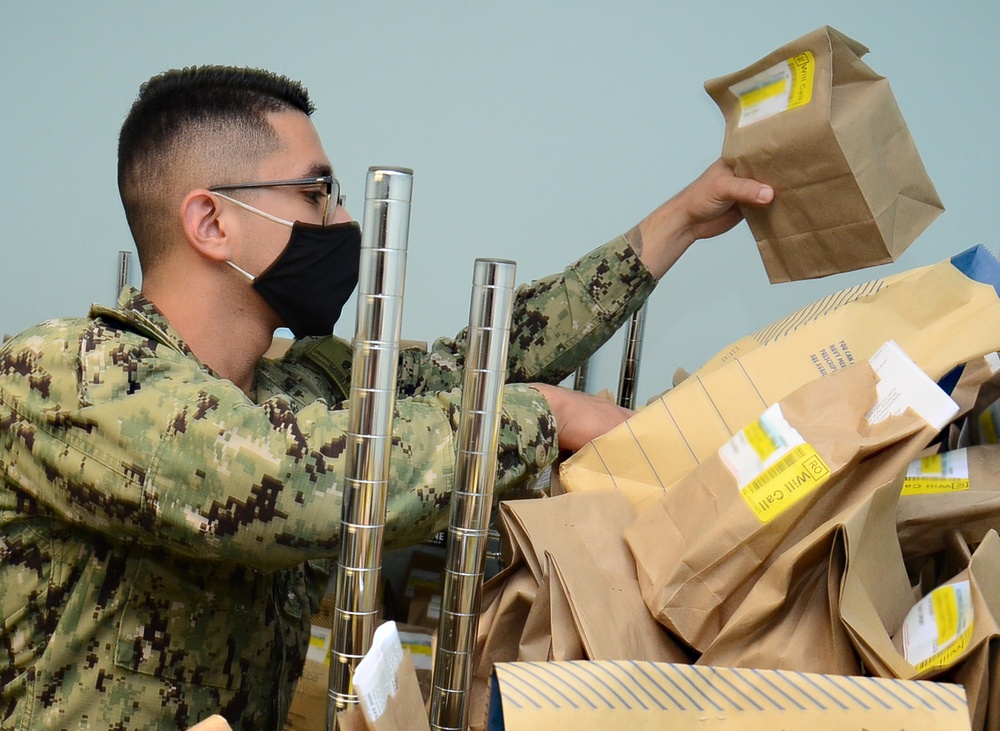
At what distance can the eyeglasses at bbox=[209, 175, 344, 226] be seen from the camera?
1.04 meters

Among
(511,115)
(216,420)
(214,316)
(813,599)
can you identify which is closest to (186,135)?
(214,316)

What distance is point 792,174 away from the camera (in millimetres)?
916

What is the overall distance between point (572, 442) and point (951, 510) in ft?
1.05

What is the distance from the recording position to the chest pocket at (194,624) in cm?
87

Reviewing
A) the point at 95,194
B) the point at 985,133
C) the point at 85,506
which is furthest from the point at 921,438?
the point at 95,194

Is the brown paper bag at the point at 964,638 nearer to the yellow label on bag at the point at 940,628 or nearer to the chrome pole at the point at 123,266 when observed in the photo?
the yellow label on bag at the point at 940,628

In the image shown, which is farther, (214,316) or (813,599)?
(214,316)

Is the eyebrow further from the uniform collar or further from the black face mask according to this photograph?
the uniform collar

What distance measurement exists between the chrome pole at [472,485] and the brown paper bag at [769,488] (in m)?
0.14

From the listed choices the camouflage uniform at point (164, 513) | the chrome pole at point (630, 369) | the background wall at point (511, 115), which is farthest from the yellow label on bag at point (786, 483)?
the background wall at point (511, 115)

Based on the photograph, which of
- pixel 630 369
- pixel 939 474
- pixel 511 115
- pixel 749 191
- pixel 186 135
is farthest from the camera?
pixel 511 115

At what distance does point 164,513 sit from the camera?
711 millimetres

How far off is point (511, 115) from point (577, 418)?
1550 mm

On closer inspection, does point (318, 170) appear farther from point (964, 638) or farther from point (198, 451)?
point (964, 638)
